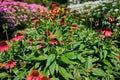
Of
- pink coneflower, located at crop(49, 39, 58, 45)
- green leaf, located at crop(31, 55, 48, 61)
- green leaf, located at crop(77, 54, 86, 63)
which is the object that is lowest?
green leaf, located at crop(77, 54, 86, 63)

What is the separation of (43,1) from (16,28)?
782cm

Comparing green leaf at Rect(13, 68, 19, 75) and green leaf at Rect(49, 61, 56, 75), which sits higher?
green leaf at Rect(49, 61, 56, 75)

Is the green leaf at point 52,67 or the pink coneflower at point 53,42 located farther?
the pink coneflower at point 53,42

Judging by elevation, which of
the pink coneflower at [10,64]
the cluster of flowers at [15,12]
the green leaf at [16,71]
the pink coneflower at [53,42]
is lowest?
the cluster of flowers at [15,12]

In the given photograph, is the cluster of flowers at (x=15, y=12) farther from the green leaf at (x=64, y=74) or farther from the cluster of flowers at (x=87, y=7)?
the green leaf at (x=64, y=74)

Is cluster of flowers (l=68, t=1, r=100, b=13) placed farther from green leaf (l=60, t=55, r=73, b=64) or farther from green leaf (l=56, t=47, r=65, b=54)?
green leaf (l=60, t=55, r=73, b=64)

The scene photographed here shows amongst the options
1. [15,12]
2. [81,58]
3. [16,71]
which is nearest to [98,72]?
[81,58]

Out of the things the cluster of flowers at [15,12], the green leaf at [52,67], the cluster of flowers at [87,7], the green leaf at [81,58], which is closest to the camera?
the green leaf at [52,67]

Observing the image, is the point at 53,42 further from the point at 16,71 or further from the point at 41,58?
the point at 16,71

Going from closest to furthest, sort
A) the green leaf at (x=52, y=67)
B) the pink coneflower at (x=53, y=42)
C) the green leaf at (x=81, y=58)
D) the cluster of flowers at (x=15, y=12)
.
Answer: the green leaf at (x=52, y=67) < the pink coneflower at (x=53, y=42) < the green leaf at (x=81, y=58) < the cluster of flowers at (x=15, y=12)

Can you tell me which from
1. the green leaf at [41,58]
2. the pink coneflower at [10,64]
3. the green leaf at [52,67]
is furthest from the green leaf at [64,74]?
the pink coneflower at [10,64]

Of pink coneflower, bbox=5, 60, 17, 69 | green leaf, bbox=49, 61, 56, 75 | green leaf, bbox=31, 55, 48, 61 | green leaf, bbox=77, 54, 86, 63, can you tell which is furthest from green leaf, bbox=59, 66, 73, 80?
pink coneflower, bbox=5, 60, 17, 69

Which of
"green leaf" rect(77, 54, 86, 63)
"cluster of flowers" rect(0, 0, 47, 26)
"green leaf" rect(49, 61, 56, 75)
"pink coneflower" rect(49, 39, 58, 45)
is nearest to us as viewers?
"green leaf" rect(49, 61, 56, 75)

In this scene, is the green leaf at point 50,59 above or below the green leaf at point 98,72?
above
